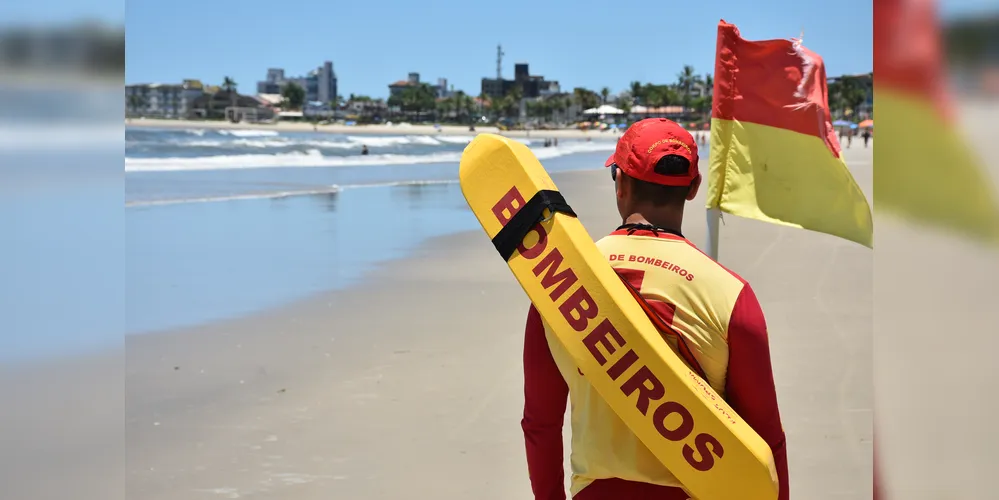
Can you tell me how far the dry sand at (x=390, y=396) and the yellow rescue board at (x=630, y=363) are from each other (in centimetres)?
313

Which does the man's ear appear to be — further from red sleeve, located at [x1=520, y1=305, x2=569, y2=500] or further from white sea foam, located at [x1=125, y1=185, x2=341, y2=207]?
white sea foam, located at [x1=125, y1=185, x2=341, y2=207]

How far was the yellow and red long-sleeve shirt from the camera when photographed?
1.80m

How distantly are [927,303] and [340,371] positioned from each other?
637 cm

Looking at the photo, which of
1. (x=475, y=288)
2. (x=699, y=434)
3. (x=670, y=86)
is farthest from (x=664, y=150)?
(x=670, y=86)

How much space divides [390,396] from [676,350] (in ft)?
15.3

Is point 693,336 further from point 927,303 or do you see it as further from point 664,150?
point 927,303

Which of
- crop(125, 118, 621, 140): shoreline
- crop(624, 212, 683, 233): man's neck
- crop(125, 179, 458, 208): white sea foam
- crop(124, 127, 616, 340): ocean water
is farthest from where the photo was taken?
crop(125, 118, 621, 140): shoreline

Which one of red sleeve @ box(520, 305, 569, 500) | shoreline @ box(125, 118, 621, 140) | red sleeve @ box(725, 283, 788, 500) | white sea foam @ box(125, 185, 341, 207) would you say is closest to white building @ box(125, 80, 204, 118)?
shoreline @ box(125, 118, 621, 140)

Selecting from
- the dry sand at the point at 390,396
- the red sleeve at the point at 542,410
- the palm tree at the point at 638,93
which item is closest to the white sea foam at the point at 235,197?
the dry sand at the point at 390,396

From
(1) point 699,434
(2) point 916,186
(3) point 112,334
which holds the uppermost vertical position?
(2) point 916,186

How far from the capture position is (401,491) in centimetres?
474

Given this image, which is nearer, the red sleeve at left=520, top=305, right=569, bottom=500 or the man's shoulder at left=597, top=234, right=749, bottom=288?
the man's shoulder at left=597, top=234, right=749, bottom=288

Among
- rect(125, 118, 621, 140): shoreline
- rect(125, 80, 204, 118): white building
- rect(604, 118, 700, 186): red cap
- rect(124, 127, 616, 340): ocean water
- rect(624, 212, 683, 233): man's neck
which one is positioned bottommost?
rect(124, 127, 616, 340): ocean water

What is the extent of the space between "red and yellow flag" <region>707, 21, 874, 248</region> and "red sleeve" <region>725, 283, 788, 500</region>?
220 cm
